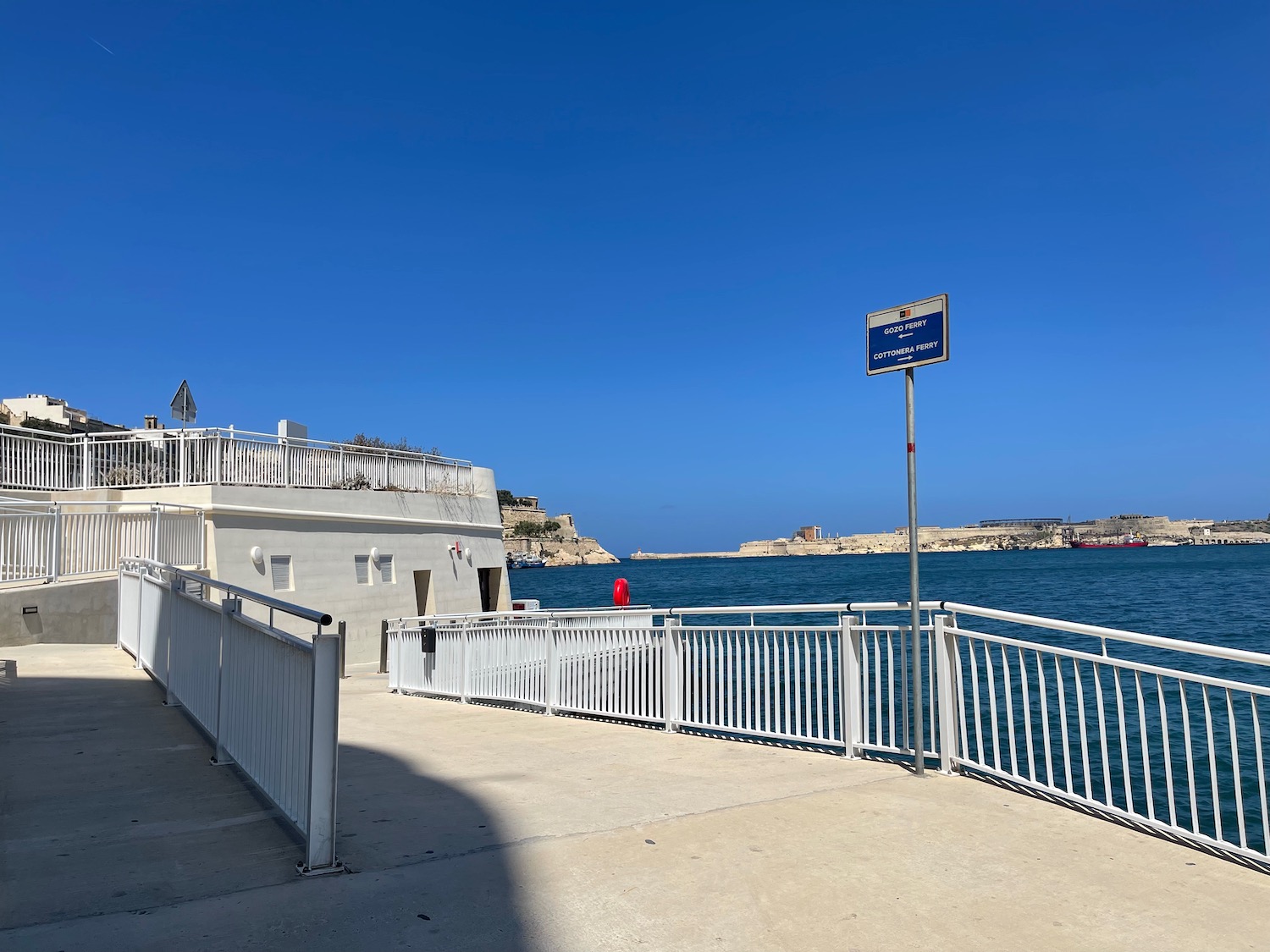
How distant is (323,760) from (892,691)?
14.8ft

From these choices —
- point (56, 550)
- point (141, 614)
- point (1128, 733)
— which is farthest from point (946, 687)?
point (56, 550)

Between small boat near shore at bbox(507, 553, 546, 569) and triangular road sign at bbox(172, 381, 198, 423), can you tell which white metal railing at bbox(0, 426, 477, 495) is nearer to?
triangular road sign at bbox(172, 381, 198, 423)

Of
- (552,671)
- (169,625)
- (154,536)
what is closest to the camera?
(169,625)

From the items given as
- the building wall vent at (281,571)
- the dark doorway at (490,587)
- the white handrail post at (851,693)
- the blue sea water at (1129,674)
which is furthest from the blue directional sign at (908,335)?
the dark doorway at (490,587)

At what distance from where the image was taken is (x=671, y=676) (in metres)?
8.53

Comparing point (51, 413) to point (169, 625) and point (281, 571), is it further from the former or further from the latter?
point (169, 625)

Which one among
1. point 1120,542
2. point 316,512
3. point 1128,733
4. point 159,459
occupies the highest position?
point 159,459

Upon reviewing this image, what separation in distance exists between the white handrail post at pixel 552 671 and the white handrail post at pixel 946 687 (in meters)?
5.02

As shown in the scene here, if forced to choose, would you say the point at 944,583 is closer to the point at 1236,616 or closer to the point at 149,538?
the point at 1236,616

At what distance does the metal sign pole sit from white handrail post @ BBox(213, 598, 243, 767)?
4621 mm

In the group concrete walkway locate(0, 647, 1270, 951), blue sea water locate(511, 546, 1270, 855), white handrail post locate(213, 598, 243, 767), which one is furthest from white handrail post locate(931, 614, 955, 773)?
white handrail post locate(213, 598, 243, 767)

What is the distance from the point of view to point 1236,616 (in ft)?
113

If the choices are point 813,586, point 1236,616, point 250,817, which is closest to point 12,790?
point 250,817

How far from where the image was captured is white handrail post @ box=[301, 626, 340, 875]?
161 inches
